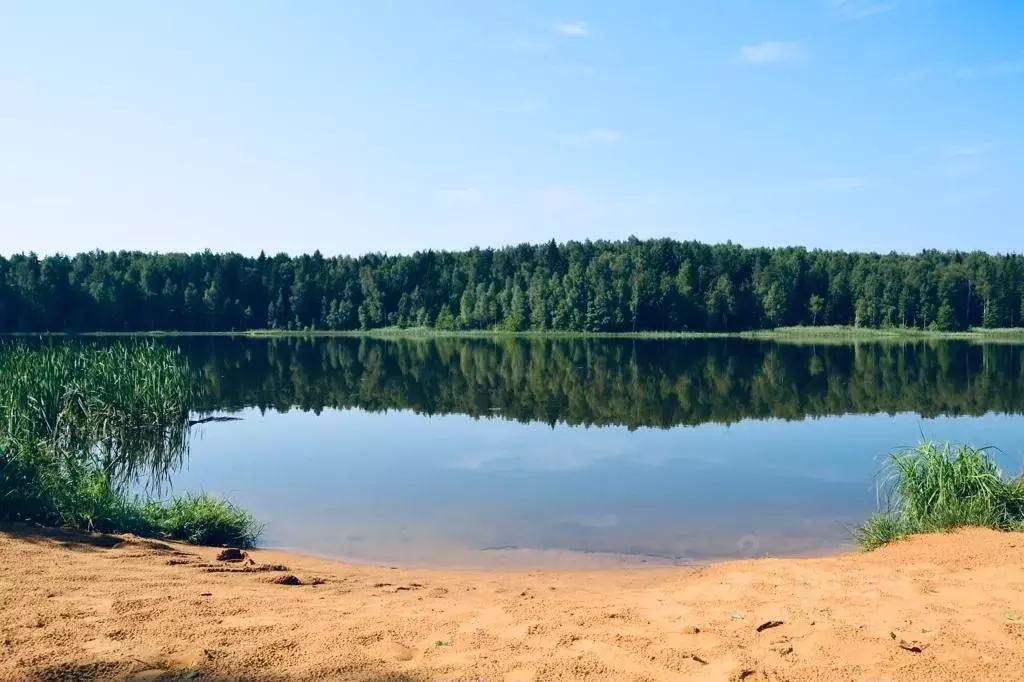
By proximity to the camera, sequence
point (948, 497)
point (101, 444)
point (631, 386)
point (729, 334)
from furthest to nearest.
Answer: point (729, 334) < point (631, 386) < point (101, 444) < point (948, 497)

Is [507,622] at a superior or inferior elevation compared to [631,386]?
superior

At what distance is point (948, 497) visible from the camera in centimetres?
1013

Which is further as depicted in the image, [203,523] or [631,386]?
[631,386]

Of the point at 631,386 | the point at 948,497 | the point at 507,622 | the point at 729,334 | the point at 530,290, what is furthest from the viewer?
the point at 530,290

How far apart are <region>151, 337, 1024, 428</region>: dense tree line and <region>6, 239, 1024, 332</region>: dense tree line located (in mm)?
47701

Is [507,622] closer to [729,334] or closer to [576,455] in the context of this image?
[576,455]

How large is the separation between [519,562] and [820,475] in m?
8.83

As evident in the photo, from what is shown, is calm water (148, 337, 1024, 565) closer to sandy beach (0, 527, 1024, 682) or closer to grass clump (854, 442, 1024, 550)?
grass clump (854, 442, 1024, 550)

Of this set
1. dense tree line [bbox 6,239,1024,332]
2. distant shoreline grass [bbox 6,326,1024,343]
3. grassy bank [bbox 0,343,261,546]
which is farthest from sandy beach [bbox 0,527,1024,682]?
dense tree line [bbox 6,239,1024,332]

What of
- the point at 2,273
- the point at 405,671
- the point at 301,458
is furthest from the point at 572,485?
the point at 2,273

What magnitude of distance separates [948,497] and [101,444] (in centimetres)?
1690

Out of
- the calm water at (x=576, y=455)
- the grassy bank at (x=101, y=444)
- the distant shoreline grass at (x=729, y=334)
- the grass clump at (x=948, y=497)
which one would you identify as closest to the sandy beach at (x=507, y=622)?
the grass clump at (x=948, y=497)

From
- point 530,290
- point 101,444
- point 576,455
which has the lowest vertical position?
point 576,455

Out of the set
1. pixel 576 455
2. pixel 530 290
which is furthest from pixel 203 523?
pixel 530 290
